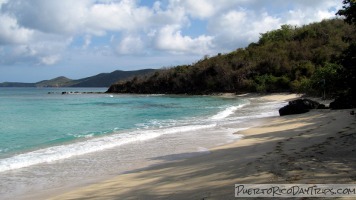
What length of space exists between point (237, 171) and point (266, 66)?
67110 mm

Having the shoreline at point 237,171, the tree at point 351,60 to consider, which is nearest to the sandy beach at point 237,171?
the shoreline at point 237,171

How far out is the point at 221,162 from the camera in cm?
895

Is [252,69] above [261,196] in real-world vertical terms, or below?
above

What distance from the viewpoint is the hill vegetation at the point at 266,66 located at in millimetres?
61250

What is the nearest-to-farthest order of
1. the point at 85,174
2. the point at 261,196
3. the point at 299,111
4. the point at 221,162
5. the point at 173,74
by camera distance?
the point at 261,196, the point at 221,162, the point at 85,174, the point at 299,111, the point at 173,74

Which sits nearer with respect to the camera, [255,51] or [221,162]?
[221,162]

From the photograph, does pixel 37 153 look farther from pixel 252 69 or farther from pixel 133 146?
pixel 252 69

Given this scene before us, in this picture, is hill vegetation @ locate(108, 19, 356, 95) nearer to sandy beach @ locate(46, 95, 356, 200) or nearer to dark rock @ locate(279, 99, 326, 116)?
dark rock @ locate(279, 99, 326, 116)

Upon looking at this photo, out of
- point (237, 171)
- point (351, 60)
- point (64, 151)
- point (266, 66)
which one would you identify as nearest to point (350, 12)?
point (351, 60)

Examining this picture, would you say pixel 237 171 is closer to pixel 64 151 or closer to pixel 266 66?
pixel 64 151

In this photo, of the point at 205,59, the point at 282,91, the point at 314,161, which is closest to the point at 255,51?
the point at 205,59

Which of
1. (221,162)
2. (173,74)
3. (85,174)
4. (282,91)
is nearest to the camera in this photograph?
(221,162)

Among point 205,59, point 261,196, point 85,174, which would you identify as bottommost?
point 85,174

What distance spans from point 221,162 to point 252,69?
6689cm
